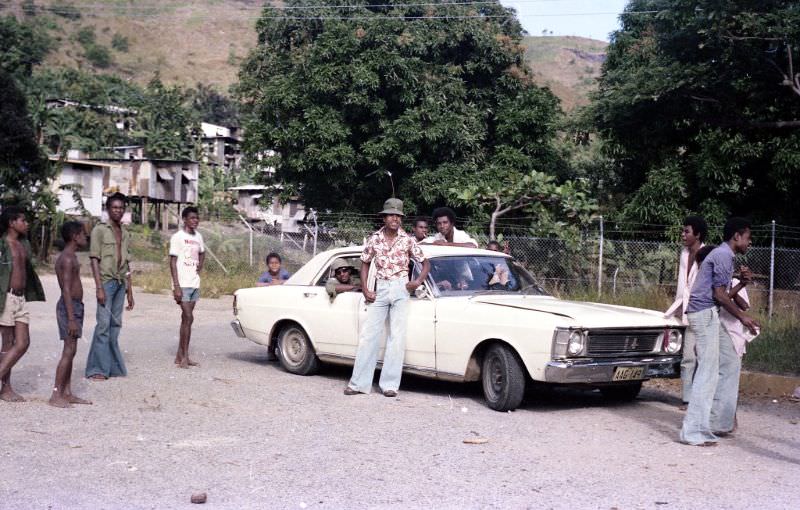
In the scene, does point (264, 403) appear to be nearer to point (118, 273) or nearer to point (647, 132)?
point (118, 273)

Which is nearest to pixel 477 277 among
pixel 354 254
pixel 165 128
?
pixel 354 254

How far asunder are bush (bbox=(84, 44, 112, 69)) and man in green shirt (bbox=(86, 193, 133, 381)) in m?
94.9

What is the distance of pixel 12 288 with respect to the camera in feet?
26.5

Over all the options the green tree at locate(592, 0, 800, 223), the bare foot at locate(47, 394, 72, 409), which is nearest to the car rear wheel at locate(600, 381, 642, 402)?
the bare foot at locate(47, 394, 72, 409)

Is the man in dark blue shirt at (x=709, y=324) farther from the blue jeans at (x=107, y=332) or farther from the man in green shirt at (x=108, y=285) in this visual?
the blue jeans at (x=107, y=332)

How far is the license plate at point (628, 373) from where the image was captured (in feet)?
26.8

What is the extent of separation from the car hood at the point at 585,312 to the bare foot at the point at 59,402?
3.82 metres

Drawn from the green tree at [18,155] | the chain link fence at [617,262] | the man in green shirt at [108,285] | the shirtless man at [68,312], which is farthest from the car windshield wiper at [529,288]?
the green tree at [18,155]

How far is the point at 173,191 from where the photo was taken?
162ft

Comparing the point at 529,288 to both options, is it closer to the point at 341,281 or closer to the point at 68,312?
the point at 341,281

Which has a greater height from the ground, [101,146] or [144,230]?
[101,146]

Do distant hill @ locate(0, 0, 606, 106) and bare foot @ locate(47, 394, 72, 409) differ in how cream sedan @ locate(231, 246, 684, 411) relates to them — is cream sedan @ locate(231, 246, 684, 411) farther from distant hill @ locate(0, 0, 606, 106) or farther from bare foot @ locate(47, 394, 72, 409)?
distant hill @ locate(0, 0, 606, 106)

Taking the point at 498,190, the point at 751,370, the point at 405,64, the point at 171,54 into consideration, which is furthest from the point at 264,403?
the point at 171,54

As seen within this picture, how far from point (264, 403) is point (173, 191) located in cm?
4235
